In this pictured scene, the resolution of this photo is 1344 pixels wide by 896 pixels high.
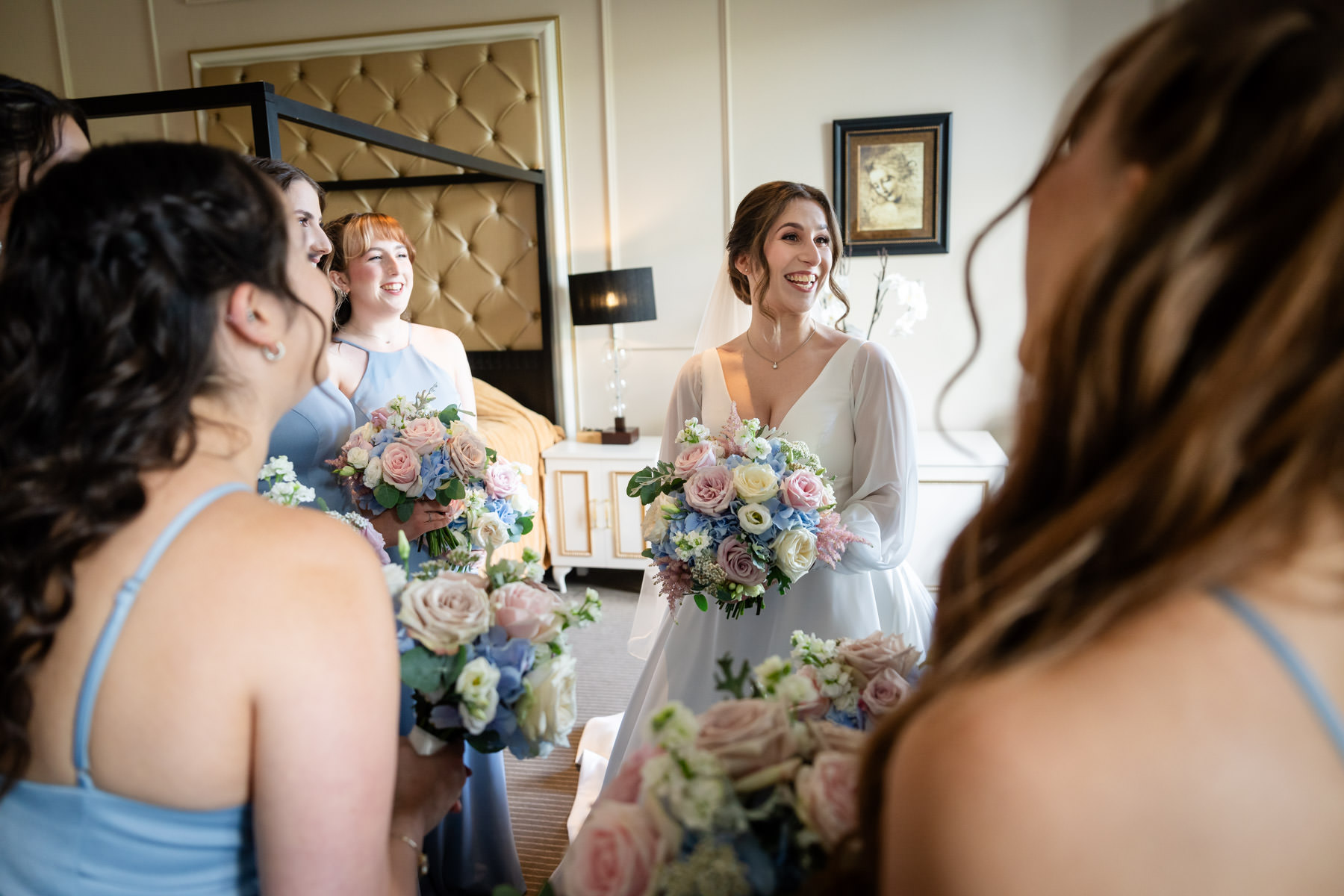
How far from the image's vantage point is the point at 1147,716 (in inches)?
19.7

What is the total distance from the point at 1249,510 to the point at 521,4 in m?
5.05

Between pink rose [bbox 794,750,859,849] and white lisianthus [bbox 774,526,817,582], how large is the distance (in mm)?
1091

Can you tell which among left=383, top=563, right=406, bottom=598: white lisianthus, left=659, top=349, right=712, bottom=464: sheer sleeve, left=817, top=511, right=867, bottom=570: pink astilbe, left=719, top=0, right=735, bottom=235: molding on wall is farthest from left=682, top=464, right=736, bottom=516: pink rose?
left=719, top=0, right=735, bottom=235: molding on wall

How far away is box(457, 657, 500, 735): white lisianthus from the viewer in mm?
1054

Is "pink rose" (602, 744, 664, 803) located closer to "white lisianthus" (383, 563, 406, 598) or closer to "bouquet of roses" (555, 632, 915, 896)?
"bouquet of roses" (555, 632, 915, 896)

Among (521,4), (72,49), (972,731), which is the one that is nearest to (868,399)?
(972,731)

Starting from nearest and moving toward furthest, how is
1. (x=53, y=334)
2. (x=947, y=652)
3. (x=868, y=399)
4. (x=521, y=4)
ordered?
(x=947, y=652) < (x=53, y=334) < (x=868, y=399) < (x=521, y=4)

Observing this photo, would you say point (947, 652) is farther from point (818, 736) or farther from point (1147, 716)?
point (818, 736)

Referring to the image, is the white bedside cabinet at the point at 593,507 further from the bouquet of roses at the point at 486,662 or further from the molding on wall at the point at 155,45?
the molding on wall at the point at 155,45

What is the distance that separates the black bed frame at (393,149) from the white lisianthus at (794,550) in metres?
1.69

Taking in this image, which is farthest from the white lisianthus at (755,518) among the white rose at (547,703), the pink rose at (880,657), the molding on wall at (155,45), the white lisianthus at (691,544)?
the molding on wall at (155,45)

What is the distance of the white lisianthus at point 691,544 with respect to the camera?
6.26 feet

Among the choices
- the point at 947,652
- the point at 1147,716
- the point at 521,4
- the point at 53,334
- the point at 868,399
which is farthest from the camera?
the point at 521,4

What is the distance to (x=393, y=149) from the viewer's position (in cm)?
287
